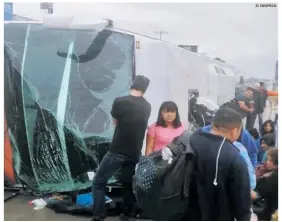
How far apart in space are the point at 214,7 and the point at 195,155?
1.08 metres

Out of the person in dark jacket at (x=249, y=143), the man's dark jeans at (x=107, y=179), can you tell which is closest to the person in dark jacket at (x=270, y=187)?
the person in dark jacket at (x=249, y=143)

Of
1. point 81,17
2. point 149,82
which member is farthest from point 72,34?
point 149,82

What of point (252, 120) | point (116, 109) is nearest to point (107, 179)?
point (116, 109)

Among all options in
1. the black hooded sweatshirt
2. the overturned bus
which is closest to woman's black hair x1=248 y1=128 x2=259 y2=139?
Answer: the overturned bus

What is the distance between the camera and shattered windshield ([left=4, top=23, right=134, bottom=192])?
2.79 m

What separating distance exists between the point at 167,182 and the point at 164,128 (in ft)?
1.82

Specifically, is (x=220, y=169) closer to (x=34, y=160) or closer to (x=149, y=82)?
(x=149, y=82)

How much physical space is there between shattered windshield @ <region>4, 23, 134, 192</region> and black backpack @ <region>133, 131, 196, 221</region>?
0.54m

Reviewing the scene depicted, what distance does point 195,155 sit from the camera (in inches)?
84.4

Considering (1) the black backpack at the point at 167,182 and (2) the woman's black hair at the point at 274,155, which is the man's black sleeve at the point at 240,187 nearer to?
(1) the black backpack at the point at 167,182

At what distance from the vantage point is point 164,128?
2.75 m

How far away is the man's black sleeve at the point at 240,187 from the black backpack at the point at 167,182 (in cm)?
24

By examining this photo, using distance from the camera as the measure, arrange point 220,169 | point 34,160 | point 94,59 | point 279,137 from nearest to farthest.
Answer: point 220,169
point 279,137
point 94,59
point 34,160

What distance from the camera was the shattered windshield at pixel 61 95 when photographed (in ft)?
9.16
